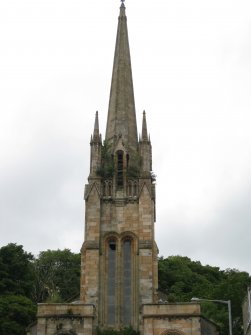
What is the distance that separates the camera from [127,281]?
127 feet

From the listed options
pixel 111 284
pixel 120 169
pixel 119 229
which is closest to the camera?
pixel 111 284

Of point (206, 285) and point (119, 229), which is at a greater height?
point (119, 229)

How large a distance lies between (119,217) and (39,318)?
8.95 m

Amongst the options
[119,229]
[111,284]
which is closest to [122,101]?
[119,229]

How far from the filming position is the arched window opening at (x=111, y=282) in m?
37.6

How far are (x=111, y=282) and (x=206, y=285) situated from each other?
26337 millimetres

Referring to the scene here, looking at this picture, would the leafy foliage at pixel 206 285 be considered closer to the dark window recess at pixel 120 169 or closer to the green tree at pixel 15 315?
the dark window recess at pixel 120 169

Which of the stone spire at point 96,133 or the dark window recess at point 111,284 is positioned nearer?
the dark window recess at point 111,284

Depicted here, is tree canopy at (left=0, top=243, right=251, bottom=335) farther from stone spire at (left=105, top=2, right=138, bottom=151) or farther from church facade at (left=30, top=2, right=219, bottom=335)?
stone spire at (left=105, top=2, right=138, bottom=151)

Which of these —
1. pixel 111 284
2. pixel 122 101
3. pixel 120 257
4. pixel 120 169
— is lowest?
pixel 111 284

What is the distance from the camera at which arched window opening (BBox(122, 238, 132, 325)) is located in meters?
37.8

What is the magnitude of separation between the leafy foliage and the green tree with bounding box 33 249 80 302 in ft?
35.4

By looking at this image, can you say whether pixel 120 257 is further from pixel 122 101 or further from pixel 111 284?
pixel 122 101

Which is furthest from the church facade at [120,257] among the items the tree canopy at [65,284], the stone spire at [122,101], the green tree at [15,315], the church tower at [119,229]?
the green tree at [15,315]
